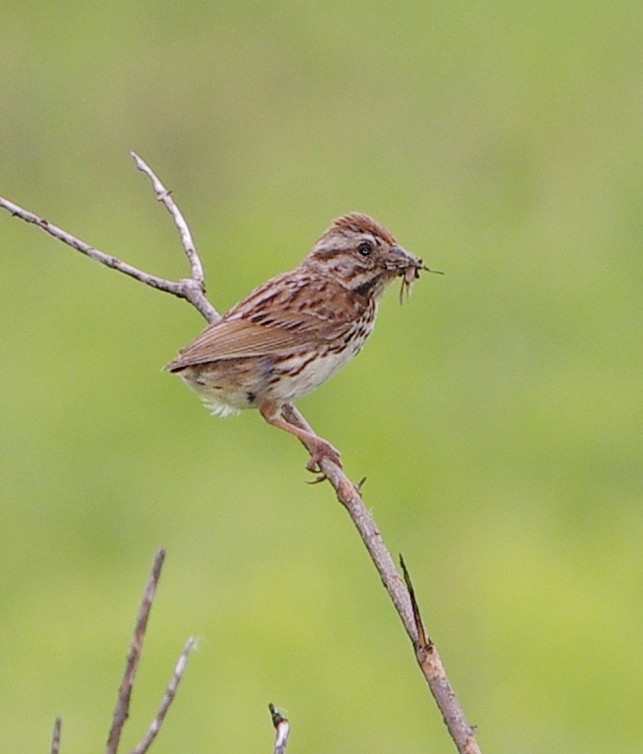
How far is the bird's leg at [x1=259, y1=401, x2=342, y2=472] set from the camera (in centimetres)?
611

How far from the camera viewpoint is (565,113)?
18.8m

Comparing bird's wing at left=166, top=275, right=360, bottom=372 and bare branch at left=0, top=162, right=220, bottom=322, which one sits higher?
bird's wing at left=166, top=275, right=360, bottom=372

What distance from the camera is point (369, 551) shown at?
476 centimetres

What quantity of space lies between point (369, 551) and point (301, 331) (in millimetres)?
2045

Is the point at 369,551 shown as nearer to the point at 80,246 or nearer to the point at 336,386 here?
the point at 80,246

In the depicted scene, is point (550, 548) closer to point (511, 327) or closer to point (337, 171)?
point (511, 327)

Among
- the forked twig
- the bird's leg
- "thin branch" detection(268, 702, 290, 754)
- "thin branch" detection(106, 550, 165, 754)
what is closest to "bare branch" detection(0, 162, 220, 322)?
the forked twig

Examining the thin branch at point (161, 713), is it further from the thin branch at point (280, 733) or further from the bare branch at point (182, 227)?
the bare branch at point (182, 227)

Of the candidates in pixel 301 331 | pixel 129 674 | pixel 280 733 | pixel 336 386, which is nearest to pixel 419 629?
pixel 280 733

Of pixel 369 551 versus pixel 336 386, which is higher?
pixel 336 386

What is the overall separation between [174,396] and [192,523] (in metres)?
1.42

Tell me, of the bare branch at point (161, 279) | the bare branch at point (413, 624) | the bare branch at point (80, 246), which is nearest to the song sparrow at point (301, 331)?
the bare branch at point (161, 279)

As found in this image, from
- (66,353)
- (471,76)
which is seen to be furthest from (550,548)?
(471,76)

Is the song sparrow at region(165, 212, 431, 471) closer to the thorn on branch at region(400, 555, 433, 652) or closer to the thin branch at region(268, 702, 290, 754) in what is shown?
the thorn on branch at region(400, 555, 433, 652)
